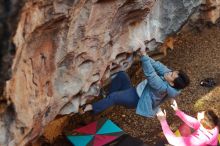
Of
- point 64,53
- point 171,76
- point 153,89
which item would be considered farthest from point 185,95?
point 64,53

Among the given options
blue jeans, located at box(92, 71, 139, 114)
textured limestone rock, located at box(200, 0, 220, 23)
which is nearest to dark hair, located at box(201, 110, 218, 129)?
blue jeans, located at box(92, 71, 139, 114)

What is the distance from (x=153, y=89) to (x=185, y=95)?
7.86ft

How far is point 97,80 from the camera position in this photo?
253 inches

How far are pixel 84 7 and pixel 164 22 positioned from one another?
8.68 ft

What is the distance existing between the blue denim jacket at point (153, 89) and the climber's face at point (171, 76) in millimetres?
48

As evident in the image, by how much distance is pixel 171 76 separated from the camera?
5645 millimetres

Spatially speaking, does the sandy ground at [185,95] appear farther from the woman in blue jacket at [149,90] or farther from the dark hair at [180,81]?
the dark hair at [180,81]

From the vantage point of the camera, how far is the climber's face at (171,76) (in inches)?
221

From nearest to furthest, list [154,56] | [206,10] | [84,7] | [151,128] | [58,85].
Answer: [84,7]
[58,85]
[151,128]
[154,56]
[206,10]

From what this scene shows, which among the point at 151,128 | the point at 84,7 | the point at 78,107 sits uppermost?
the point at 84,7

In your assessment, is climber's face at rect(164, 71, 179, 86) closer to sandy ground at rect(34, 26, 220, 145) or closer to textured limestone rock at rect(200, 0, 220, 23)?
sandy ground at rect(34, 26, 220, 145)

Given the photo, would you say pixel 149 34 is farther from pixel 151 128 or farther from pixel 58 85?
pixel 58 85

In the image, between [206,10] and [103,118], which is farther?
[206,10]

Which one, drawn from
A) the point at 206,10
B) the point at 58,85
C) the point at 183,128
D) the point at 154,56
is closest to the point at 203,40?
the point at 206,10
